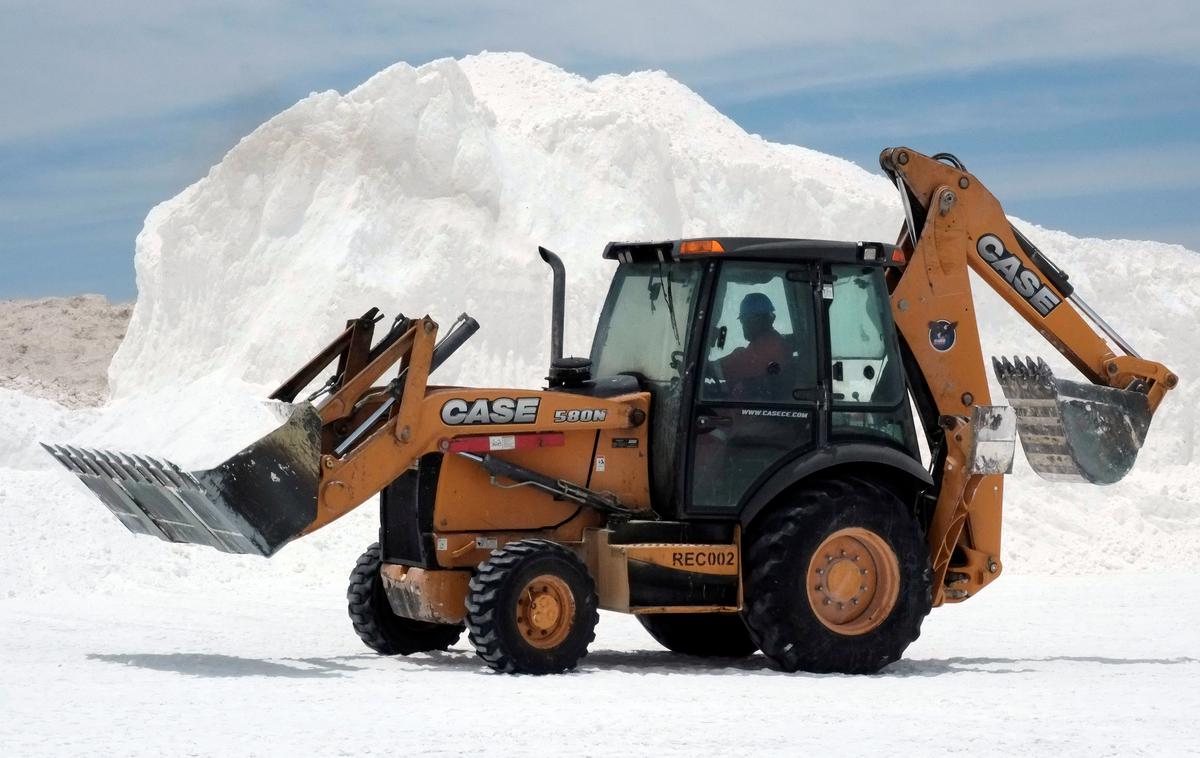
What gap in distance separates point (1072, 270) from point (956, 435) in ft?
52.9

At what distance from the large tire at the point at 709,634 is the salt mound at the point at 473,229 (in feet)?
35.2

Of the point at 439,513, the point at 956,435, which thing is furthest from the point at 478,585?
the point at 956,435

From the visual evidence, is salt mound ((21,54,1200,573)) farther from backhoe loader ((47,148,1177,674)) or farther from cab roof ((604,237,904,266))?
cab roof ((604,237,904,266))

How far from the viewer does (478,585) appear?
342 inches

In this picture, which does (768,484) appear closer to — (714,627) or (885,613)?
(885,613)

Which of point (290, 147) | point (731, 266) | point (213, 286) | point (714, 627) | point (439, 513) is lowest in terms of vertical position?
point (714, 627)

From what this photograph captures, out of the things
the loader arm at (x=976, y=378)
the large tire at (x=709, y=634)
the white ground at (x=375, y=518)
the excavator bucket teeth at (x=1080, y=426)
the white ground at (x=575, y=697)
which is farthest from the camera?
the large tire at (x=709, y=634)

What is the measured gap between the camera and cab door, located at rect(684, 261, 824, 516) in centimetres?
921

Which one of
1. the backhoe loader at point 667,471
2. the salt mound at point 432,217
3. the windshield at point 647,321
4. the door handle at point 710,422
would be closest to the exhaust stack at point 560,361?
the backhoe loader at point 667,471

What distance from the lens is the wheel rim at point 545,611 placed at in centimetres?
881

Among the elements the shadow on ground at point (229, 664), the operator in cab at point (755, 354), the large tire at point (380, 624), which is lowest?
the shadow on ground at point (229, 664)

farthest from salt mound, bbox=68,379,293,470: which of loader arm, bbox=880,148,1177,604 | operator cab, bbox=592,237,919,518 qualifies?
loader arm, bbox=880,148,1177,604

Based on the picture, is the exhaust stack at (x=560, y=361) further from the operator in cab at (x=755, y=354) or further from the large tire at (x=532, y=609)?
the large tire at (x=532, y=609)

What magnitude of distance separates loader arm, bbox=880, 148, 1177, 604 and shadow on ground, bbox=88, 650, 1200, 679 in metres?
0.54
